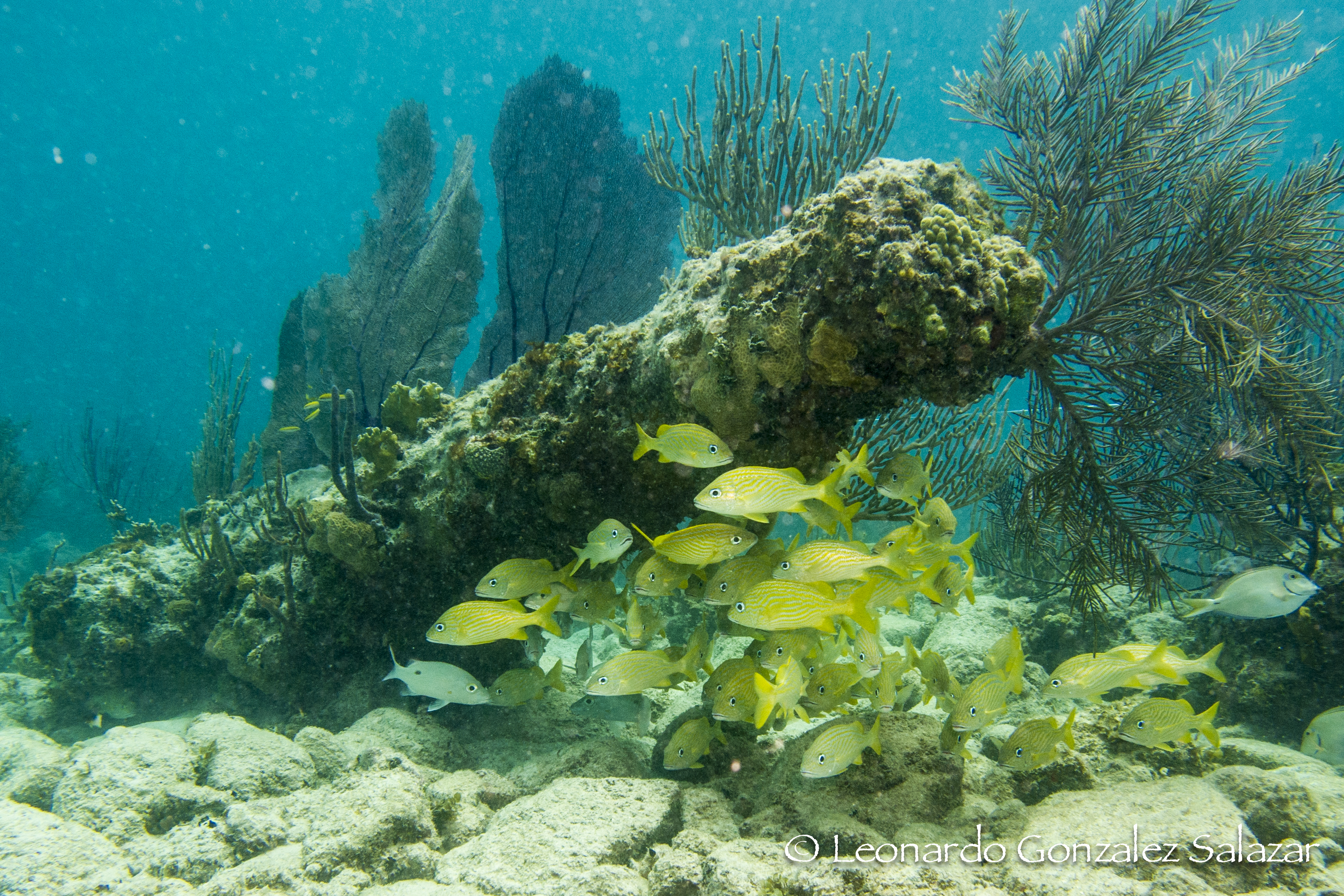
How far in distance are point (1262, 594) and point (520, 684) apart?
16.2 ft

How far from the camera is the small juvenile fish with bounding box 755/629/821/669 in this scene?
2.98 meters

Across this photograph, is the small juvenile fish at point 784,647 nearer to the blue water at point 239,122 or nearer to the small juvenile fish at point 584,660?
the small juvenile fish at point 584,660

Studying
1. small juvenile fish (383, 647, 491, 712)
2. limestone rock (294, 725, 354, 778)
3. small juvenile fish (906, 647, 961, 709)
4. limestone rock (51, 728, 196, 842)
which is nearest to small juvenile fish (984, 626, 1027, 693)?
small juvenile fish (906, 647, 961, 709)

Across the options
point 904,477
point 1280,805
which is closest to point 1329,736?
point 1280,805

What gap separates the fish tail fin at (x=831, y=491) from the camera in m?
2.59

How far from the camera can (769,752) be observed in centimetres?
357

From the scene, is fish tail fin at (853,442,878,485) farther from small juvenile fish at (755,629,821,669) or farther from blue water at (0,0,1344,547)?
blue water at (0,0,1344,547)

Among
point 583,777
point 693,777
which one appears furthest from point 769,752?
point 583,777

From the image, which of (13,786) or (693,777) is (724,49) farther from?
(13,786)

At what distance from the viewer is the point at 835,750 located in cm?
265

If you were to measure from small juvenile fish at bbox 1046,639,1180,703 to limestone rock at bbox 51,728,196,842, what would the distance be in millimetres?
4916

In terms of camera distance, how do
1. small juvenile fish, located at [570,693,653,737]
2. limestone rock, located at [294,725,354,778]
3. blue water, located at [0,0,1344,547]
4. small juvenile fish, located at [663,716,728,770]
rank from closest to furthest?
A: small juvenile fish, located at [663,716,728,770], limestone rock, located at [294,725,354,778], small juvenile fish, located at [570,693,653,737], blue water, located at [0,0,1344,547]

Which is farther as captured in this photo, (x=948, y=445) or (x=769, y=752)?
(x=948, y=445)

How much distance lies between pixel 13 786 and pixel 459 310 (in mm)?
5934
